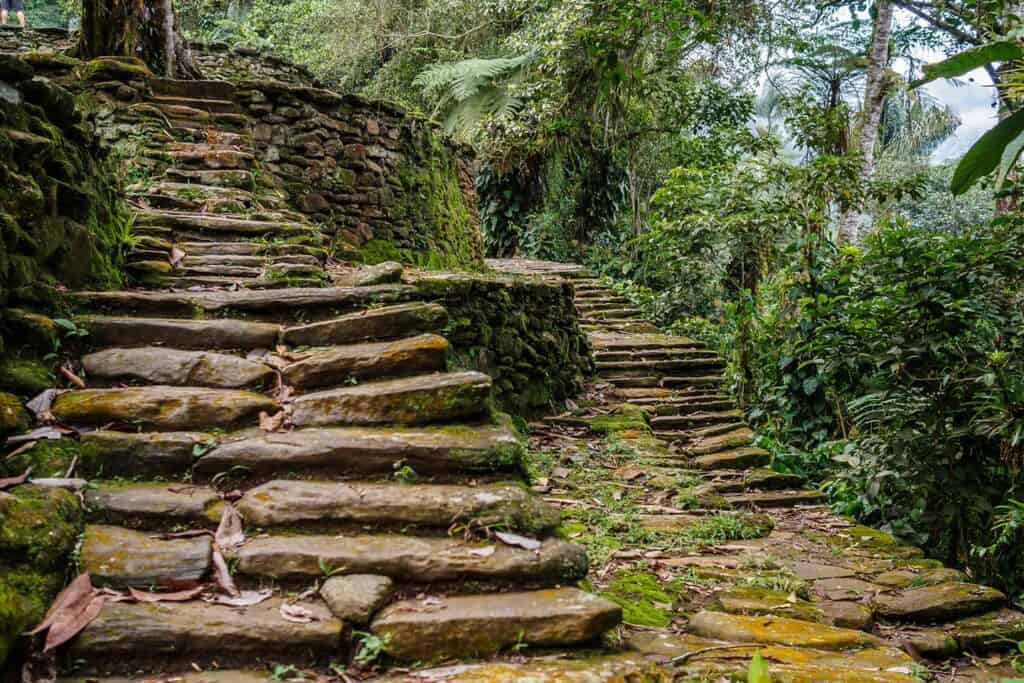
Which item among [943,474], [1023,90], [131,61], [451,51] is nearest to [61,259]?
[1023,90]

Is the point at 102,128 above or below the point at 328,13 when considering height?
below

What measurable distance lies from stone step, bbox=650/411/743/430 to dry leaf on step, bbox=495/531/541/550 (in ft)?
13.3

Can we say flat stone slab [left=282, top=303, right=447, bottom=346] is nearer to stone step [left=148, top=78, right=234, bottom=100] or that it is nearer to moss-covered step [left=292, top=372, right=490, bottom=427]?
moss-covered step [left=292, top=372, right=490, bottom=427]

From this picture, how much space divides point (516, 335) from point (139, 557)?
3.68 metres

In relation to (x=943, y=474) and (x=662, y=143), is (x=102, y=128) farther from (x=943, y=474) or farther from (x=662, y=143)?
(x=662, y=143)

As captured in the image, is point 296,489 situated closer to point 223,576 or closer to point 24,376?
point 223,576

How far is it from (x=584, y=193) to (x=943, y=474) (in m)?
9.58

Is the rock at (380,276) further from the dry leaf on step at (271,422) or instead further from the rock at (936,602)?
the rock at (936,602)

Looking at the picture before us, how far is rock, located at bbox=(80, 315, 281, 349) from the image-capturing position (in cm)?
280

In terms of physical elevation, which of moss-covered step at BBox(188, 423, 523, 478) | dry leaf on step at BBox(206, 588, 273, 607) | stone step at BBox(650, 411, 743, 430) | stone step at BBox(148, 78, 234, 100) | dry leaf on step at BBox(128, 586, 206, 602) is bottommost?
stone step at BBox(650, 411, 743, 430)

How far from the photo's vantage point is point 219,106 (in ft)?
19.0

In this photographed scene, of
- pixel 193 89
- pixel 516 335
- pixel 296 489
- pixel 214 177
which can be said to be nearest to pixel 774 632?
pixel 296 489

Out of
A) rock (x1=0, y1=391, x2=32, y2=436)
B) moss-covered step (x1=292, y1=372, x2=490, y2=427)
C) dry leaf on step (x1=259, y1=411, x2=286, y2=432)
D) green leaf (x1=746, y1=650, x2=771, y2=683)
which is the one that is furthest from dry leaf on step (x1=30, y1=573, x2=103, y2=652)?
green leaf (x1=746, y1=650, x2=771, y2=683)

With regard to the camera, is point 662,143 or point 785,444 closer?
point 785,444
